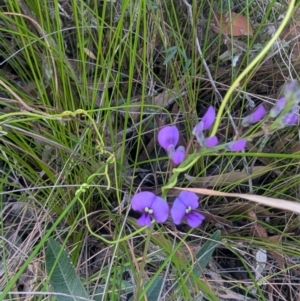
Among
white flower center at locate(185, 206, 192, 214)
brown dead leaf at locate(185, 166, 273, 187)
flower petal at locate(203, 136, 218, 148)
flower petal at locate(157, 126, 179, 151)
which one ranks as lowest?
brown dead leaf at locate(185, 166, 273, 187)

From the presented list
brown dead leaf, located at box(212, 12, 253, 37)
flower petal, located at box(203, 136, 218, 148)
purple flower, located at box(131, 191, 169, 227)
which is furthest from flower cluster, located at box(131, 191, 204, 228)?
brown dead leaf, located at box(212, 12, 253, 37)

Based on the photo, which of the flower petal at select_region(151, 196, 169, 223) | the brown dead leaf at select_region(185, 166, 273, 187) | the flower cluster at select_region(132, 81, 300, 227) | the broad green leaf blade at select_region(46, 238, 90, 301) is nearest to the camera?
the flower cluster at select_region(132, 81, 300, 227)

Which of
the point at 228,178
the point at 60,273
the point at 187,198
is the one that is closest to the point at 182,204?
the point at 187,198

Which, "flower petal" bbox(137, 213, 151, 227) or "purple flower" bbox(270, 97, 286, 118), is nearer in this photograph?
"purple flower" bbox(270, 97, 286, 118)

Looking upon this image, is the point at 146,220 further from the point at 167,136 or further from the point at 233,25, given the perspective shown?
the point at 233,25

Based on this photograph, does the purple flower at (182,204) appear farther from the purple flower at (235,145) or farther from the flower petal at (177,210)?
the purple flower at (235,145)

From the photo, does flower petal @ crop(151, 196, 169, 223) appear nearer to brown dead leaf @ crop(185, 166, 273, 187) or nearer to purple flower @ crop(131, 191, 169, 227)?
purple flower @ crop(131, 191, 169, 227)

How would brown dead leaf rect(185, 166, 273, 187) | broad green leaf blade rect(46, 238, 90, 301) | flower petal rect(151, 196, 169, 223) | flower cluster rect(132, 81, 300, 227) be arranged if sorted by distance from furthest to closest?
brown dead leaf rect(185, 166, 273, 187) → broad green leaf blade rect(46, 238, 90, 301) → flower petal rect(151, 196, 169, 223) → flower cluster rect(132, 81, 300, 227)

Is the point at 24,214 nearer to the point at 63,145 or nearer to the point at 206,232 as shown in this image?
the point at 63,145
